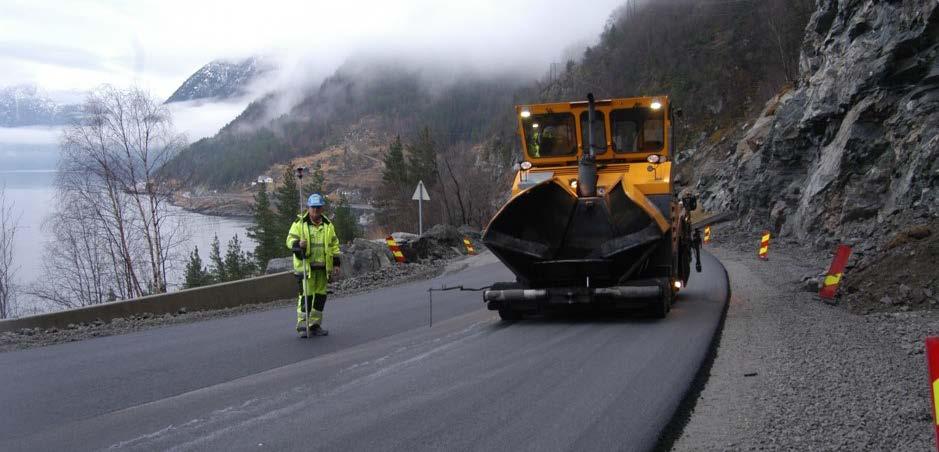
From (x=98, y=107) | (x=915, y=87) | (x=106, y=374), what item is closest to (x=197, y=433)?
(x=106, y=374)

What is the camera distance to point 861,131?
2058cm

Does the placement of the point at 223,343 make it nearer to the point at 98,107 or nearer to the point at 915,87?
the point at 915,87

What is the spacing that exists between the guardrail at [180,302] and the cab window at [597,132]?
7.61m

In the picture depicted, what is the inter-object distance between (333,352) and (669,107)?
6.07 metres

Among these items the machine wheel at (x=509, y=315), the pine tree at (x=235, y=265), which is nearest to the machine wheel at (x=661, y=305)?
the machine wheel at (x=509, y=315)

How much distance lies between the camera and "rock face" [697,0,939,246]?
17.4 meters

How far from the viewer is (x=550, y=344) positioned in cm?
829

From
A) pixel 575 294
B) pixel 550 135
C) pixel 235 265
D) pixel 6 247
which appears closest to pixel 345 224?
pixel 235 265

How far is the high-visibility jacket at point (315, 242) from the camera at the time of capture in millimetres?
9562

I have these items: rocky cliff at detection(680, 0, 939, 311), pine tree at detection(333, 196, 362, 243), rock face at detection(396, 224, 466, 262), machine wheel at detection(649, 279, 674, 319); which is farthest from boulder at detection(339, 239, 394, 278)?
pine tree at detection(333, 196, 362, 243)

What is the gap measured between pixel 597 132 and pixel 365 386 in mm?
6102

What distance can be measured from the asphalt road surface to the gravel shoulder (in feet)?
1.16

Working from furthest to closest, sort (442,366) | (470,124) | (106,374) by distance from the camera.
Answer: (470,124) → (106,374) → (442,366)

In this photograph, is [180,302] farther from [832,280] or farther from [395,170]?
[395,170]
